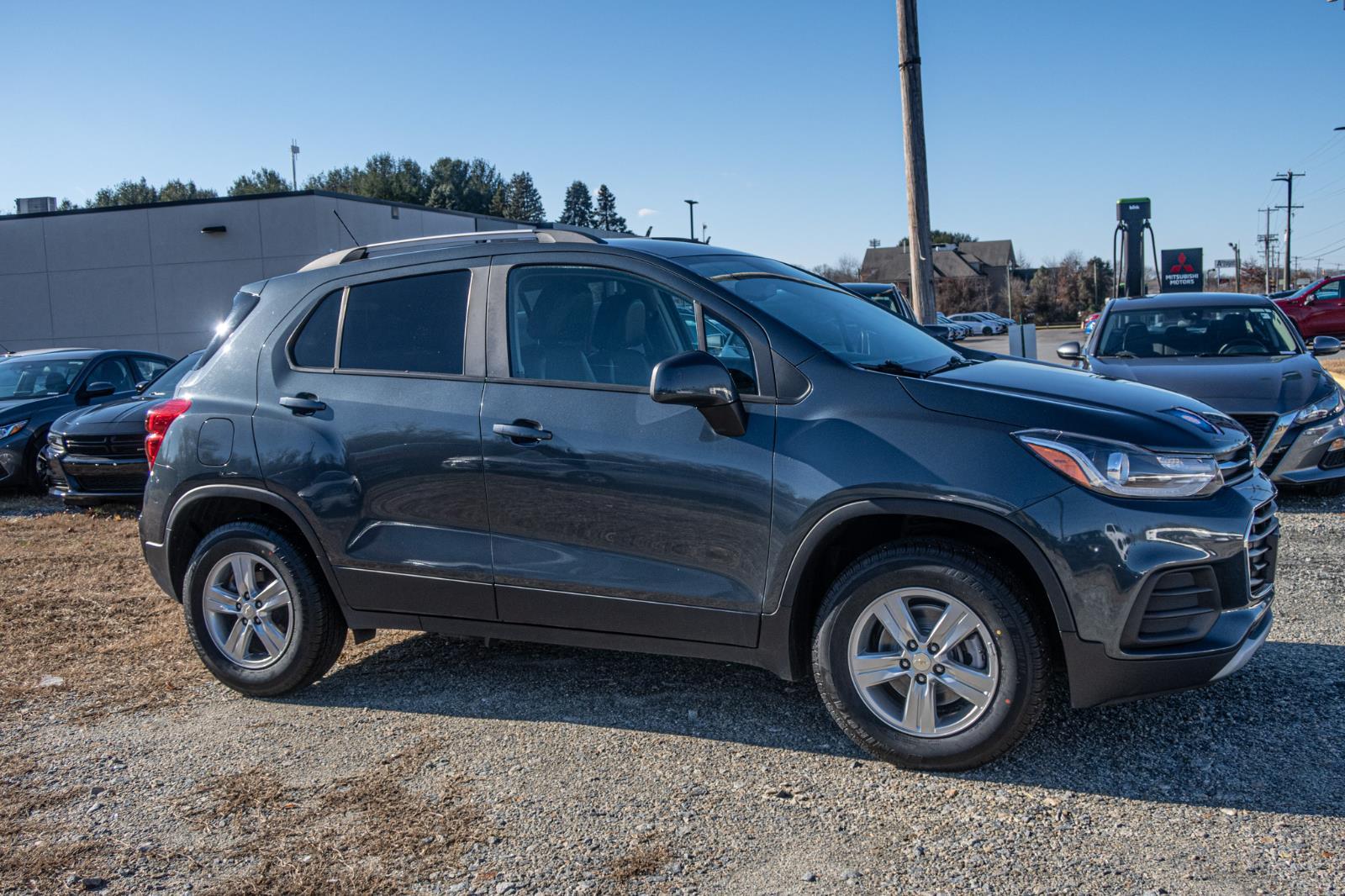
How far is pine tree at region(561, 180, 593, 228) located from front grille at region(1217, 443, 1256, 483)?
126582mm

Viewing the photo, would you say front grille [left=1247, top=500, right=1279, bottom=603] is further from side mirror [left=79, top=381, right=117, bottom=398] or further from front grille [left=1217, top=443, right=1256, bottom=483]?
side mirror [left=79, top=381, right=117, bottom=398]

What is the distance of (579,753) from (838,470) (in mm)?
1477

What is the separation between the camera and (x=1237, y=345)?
933 centimetres

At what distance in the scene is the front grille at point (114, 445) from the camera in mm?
10062

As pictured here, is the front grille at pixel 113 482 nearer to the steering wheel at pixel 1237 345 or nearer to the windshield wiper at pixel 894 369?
the windshield wiper at pixel 894 369

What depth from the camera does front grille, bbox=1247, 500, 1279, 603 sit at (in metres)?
3.64

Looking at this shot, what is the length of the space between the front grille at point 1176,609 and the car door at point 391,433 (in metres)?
2.42

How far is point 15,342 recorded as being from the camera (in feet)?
104

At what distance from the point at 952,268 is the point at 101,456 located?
288 ft

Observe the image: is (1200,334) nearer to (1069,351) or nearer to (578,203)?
(1069,351)

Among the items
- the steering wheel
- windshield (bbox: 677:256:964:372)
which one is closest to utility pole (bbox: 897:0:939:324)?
the steering wheel

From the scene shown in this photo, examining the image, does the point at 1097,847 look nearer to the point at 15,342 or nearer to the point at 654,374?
the point at 654,374

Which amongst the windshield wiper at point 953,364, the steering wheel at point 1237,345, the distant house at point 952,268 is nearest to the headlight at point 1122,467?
the windshield wiper at point 953,364

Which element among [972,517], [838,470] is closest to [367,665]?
[838,470]
